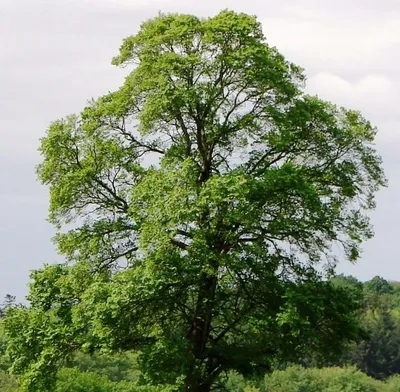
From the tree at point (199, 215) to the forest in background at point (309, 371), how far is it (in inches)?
48.6

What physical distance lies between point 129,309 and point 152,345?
1.15 metres

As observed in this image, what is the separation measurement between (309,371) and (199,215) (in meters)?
74.5

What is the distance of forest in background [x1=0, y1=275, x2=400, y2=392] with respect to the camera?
2884 cm

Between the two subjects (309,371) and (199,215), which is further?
(309,371)

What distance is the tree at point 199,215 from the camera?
23703 mm

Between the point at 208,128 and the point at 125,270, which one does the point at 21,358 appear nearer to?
the point at 125,270

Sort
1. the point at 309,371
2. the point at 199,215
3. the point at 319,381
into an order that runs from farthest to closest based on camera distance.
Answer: the point at 309,371, the point at 319,381, the point at 199,215

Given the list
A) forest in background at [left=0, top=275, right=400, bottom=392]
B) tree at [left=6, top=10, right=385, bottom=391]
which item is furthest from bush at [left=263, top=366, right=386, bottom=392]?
tree at [left=6, top=10, right=385, bottom=391]

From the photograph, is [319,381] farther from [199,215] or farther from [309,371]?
[199,215]

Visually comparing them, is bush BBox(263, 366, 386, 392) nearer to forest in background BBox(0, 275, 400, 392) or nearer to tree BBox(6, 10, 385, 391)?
forest in background BBox(0, 275, 400, 392)

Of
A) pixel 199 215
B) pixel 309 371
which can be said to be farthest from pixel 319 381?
pixel 199 215

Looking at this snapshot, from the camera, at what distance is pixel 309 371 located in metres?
95.2

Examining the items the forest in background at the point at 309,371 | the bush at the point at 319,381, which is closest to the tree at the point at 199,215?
the forest in background at the point at 309,371

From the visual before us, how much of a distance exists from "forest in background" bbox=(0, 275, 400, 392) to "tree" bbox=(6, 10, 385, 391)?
1234 millimetres
